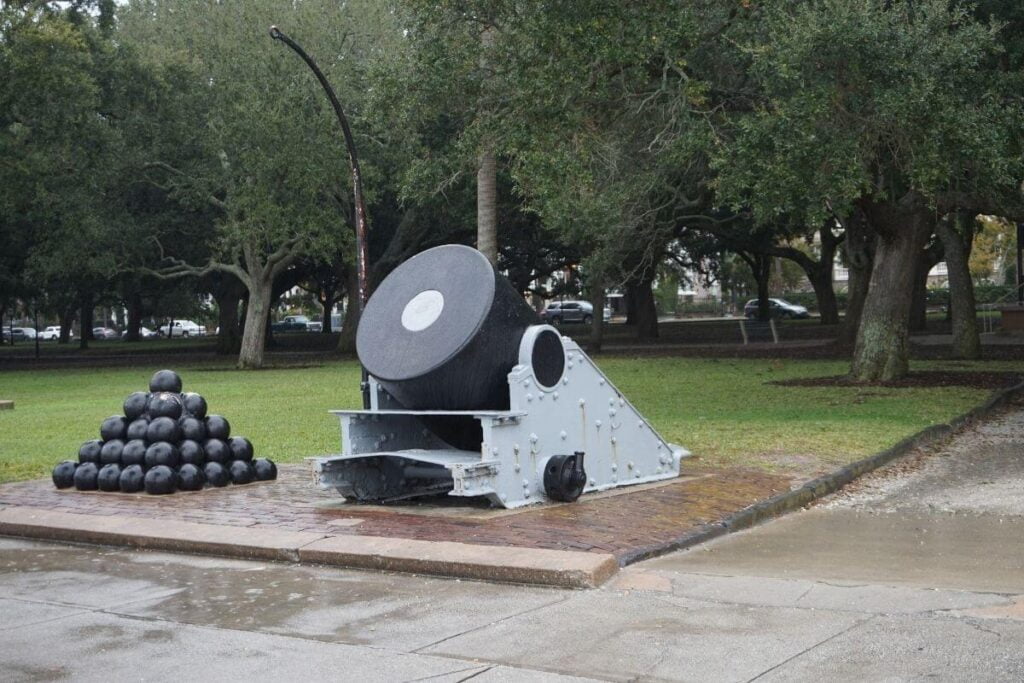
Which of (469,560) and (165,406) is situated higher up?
(165,406)

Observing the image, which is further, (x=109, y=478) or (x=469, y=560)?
(x=109, y=478)

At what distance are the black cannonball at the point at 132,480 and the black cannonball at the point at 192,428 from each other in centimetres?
51

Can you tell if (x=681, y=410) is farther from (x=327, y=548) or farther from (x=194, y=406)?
(x=327, y=548)

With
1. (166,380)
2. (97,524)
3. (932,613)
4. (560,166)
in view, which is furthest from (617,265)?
(932,613)

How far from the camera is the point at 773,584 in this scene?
24.5 ft

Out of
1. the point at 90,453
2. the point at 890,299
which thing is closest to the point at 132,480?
the point at 90,453

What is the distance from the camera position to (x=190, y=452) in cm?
1147

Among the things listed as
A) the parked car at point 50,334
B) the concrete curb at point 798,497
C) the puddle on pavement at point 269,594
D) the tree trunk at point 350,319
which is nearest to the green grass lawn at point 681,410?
the concrete curb at point 798,497

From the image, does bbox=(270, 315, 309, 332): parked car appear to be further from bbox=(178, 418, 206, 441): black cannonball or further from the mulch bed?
bbox=(178, 418, 206, 441): black cannonball

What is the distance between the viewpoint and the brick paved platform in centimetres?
874

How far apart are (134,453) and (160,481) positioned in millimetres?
494

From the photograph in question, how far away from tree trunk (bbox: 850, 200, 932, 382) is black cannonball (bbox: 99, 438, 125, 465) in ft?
48.7

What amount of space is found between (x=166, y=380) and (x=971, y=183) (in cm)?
1335

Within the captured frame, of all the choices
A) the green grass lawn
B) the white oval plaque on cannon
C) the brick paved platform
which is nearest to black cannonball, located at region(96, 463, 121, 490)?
the brick paved platform
